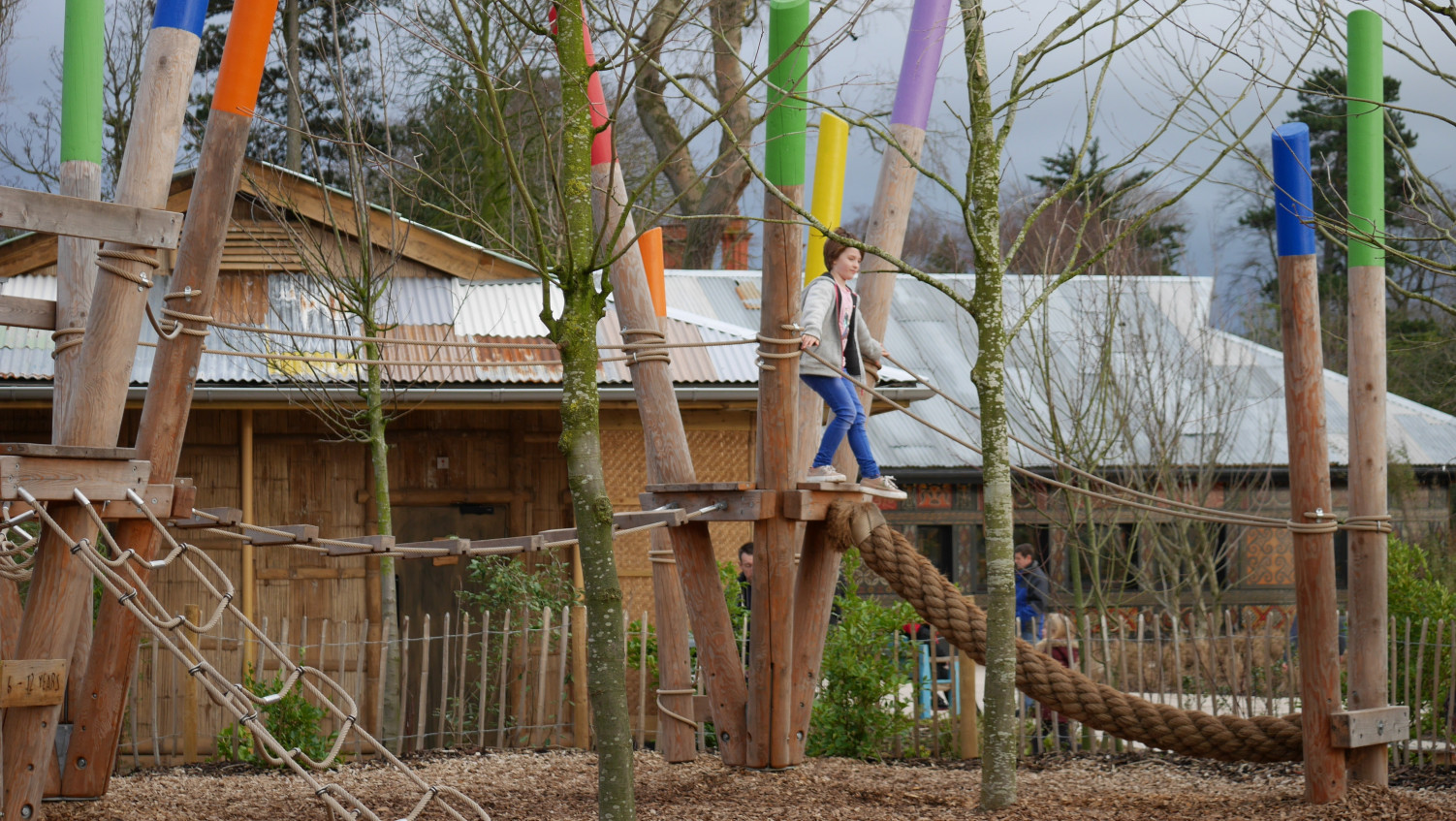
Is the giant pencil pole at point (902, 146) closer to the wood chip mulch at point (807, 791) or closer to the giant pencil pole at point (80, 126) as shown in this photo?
the wood chip mulch at point (807, 791)

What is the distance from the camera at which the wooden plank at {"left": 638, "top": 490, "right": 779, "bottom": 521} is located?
5.80 meters

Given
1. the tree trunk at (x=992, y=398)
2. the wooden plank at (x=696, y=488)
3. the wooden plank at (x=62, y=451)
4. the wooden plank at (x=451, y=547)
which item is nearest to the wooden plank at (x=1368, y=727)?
the tree trunk at (x=992, y=398)

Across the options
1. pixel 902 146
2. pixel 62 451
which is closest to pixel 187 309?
pixel 62 451

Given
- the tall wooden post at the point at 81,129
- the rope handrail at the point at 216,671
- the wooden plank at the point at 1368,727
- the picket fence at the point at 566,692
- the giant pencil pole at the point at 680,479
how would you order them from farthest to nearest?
the picket fence at the point at 566,692 → the giant pencil pole at the point at 680,479 → the wooden plank at the point at 1368,727 → the tall wooden post at the point at 81,129 → the rope handrail at the point at 216,671

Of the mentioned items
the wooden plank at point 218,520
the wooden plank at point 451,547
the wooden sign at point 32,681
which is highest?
the wooden plank at point 218,520

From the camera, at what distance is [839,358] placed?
6016 millimetres

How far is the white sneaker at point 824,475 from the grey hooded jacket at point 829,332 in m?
0.45

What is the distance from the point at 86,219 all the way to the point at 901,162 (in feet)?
11.7

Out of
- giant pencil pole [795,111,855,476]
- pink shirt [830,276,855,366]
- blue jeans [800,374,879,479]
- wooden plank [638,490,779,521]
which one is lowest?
wooden plank [638,490,779,521]

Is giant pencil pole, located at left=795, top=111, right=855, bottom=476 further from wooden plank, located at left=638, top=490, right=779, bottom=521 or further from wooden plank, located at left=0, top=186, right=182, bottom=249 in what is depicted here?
wooden plank, located at left=0, top=186, right=182, bottom=249

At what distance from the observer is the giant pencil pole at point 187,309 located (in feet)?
→ 16.9

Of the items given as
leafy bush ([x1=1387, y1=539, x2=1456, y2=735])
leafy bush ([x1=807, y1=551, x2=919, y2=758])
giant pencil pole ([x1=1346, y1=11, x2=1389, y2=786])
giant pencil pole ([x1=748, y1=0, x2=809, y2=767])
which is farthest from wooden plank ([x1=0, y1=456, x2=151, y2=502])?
leafy bush ([x1=1387, y1=539, x2=1456, y2=735])

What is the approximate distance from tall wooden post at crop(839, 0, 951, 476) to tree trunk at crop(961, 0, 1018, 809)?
0.96 m

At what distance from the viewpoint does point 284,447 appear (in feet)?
33.6
